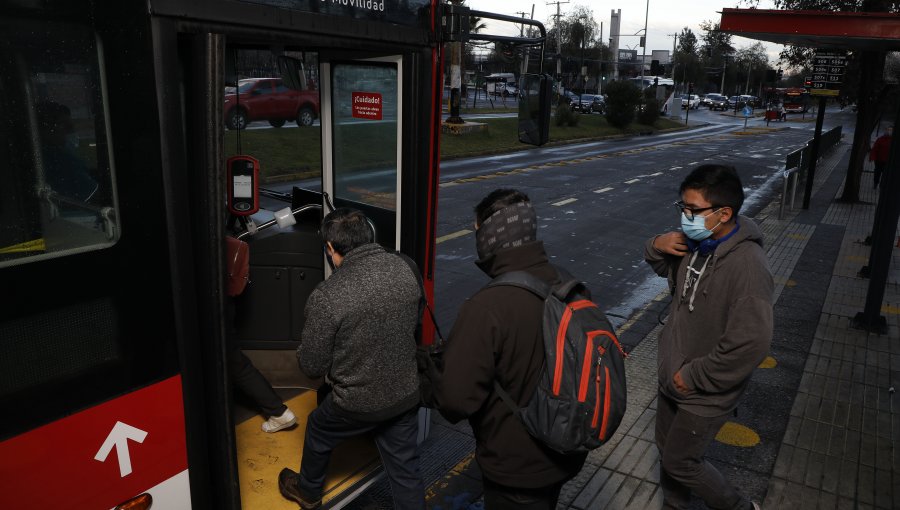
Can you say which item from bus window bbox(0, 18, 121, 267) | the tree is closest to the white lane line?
bus window bbox(0, 18, 121, 267)

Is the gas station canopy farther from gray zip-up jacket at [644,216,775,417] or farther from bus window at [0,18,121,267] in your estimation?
bus window at [0,18,121,267]

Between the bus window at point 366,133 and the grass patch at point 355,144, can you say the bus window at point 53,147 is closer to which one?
the grass patch at point 355,144

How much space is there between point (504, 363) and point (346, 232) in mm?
964

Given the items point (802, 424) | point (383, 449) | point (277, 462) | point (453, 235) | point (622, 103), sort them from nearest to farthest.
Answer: point (383, 449) < point (277, 462) < point (802, 424) < point (453, 235) < point (622, 103)

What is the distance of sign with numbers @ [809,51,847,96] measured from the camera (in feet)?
42.7

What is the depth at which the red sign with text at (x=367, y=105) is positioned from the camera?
12.4ft

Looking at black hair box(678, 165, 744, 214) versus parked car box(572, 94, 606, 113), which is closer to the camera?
black hair box(678, 165, 744, 214)

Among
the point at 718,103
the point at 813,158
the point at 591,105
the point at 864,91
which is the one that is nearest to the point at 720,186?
the point at 813,158

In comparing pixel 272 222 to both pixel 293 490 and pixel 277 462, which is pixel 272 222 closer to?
pixel 277 462

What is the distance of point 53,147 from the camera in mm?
1972

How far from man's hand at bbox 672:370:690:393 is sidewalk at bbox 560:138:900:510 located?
4.08 feet

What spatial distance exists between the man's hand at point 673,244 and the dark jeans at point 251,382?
238 cm

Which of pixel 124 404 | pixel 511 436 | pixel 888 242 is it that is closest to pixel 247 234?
pixel 124 404

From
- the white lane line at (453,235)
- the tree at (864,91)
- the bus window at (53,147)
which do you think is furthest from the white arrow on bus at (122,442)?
the tree at (864,91)
